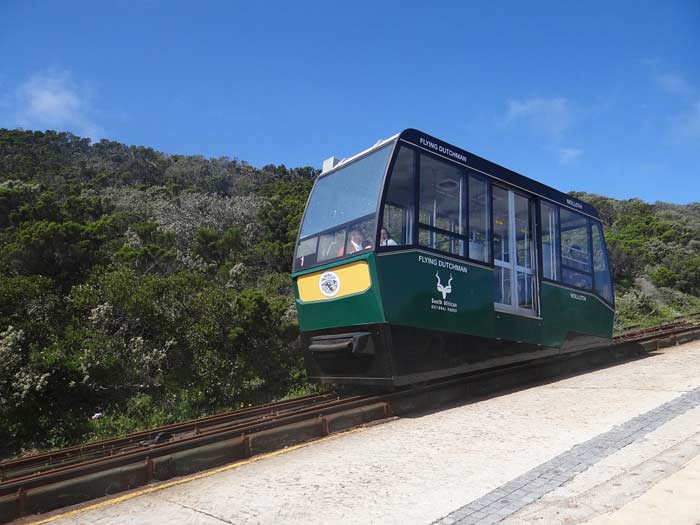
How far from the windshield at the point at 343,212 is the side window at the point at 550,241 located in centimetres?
371

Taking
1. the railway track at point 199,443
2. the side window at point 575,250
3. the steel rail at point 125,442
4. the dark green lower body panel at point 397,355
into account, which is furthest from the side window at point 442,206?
the side window at point 575,250

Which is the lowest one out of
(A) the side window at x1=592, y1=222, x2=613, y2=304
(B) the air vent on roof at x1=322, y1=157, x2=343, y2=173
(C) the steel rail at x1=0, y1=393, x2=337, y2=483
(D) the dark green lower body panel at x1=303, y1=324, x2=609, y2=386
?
(C) the steel rail at x1=0, y1=393, x2=337, y2=483

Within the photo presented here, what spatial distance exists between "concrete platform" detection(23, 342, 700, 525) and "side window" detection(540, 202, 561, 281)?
3.07m

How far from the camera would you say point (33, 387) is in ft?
28.5

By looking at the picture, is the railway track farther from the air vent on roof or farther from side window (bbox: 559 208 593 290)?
the air vent on roof

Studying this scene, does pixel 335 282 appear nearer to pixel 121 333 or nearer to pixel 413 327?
Answer: pixel 413 327

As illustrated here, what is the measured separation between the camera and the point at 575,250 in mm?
10023

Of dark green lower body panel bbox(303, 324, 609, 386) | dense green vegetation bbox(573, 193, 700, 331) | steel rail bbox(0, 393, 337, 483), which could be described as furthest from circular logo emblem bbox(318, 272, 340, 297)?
dense green vegetation bbox(573, 193, 700, 331)

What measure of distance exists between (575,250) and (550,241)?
0.94 m

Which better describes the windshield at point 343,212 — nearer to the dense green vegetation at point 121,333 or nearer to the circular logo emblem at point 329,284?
the circular logo emblem at point 329,284

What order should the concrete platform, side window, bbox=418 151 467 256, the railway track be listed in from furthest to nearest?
side window, bbox=418 151 467 256
the railway track
the concrete platform

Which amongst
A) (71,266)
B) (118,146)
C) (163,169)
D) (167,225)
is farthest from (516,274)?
(118,146)

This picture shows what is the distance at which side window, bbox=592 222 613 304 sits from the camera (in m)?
10.5

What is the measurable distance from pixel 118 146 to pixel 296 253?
57.8 metres
